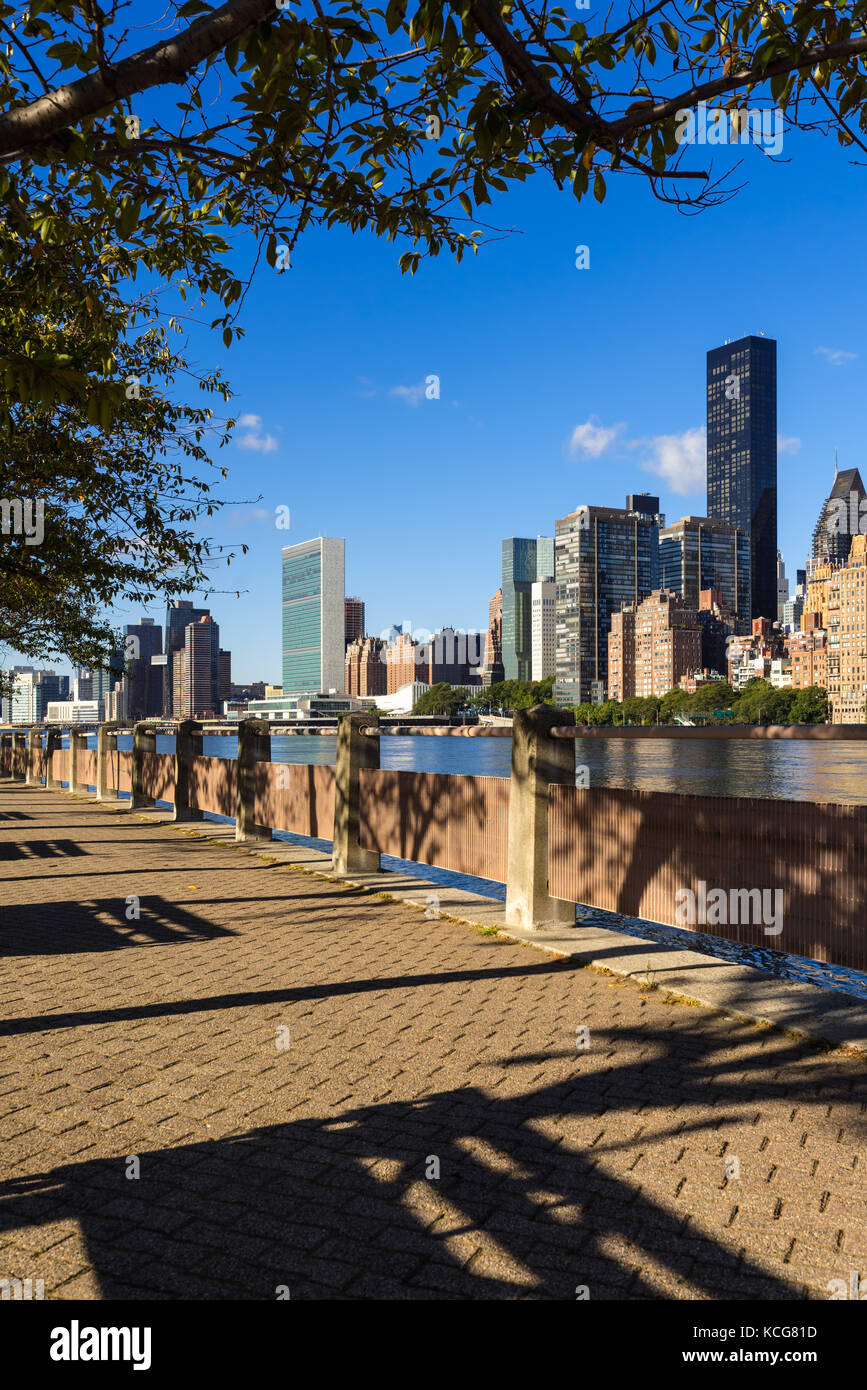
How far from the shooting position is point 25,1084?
4984mm

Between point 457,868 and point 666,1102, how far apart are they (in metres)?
5.26

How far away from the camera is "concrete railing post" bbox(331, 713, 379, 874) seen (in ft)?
38.3

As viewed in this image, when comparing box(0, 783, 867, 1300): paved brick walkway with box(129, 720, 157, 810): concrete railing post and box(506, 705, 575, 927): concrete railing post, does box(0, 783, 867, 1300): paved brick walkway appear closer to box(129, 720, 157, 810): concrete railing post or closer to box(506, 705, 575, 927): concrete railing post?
box(506, 705, 575, 927): concrete railing post

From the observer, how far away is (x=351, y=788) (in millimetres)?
11734

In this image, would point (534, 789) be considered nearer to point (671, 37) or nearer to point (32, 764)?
point (671, 37)

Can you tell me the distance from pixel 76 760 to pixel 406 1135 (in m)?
27.4

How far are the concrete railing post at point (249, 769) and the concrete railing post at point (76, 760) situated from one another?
49.7 ft

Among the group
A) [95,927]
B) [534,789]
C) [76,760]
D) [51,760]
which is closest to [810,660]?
[51,760]

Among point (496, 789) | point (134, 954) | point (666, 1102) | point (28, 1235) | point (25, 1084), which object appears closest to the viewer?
point (28, 1235)

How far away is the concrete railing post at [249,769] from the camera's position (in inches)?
600

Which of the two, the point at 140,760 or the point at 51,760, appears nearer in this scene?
the point at 140,760

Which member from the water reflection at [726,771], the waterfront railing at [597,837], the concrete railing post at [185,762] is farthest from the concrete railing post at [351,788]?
the water reflection at [726,771]

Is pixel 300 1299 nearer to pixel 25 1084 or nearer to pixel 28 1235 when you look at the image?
pixel 28 1235
